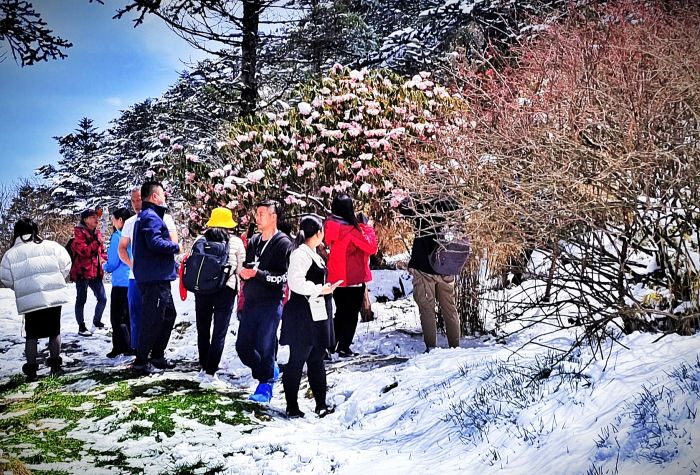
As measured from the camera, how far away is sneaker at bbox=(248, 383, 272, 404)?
4.45m

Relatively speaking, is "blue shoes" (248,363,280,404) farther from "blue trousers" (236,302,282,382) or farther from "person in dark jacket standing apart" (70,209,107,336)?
"person in dark jacket standing apart" (70,209,107,336)

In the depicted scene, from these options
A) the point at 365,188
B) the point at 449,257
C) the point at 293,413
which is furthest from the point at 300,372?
the point at 365,188

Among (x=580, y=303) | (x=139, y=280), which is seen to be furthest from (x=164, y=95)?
(x=580, y=303)

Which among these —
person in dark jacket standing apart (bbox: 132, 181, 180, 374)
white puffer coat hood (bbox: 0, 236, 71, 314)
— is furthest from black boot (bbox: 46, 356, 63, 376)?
person in dark jacket standing apart (bbox: 132, 181, 180, 374)

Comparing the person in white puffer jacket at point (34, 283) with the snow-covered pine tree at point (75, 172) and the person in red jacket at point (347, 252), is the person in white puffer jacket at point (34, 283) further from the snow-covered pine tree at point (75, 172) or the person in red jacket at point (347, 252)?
the person in red jacket at point (347, 252)

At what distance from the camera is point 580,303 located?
11.7ft

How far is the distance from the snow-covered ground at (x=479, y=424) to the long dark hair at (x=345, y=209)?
154cm

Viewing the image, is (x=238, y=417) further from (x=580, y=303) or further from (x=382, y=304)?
(x=382, y=304)

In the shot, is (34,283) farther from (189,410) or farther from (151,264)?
(189,410)

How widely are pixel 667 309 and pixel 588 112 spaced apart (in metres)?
1.51

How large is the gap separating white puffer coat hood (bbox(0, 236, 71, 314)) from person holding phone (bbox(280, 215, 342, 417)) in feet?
8.58

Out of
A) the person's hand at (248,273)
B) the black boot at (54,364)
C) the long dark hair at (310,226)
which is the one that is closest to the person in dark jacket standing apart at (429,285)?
the long dark hair at (310,226)

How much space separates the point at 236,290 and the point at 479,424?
2.71 metres

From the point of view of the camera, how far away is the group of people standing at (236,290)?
4.14 meters
